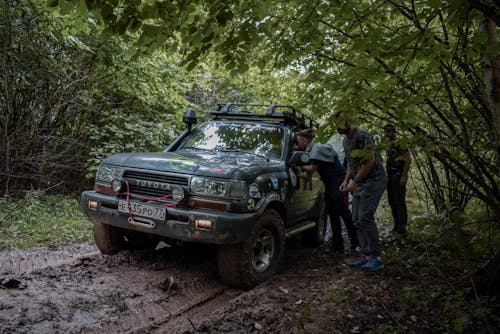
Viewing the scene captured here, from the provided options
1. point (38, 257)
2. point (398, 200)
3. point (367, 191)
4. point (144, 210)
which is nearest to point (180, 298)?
point (144, 210)

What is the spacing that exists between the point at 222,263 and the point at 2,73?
584 cm

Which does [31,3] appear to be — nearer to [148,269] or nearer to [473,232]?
[148,269]

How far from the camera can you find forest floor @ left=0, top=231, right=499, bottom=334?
288 cm

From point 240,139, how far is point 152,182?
1.52m

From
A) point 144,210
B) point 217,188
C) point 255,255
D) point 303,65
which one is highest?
point 303,65

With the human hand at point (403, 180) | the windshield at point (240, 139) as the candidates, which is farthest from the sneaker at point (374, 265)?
the human hand at point (403, 180)

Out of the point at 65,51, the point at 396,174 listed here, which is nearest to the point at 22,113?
the point at 65,51

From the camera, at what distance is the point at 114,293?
138 inches

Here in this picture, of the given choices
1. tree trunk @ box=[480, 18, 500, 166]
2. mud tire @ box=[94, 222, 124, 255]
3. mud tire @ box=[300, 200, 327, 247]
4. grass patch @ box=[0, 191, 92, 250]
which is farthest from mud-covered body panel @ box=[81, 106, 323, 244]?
tree trunk @ box=[480, 18, 500, 166]

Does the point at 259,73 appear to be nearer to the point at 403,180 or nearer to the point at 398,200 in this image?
the point at 403,180

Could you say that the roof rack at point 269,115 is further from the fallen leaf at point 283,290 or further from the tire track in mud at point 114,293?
the fallen leaf at point 283,290

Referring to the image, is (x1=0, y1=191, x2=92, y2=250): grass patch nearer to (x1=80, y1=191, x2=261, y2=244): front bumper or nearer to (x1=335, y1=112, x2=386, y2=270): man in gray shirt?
(x1=80, y1=191, x2=261, y2=244): front bumper

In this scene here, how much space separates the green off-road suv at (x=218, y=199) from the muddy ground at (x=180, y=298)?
286 millimetres

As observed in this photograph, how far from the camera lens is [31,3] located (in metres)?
6.63
